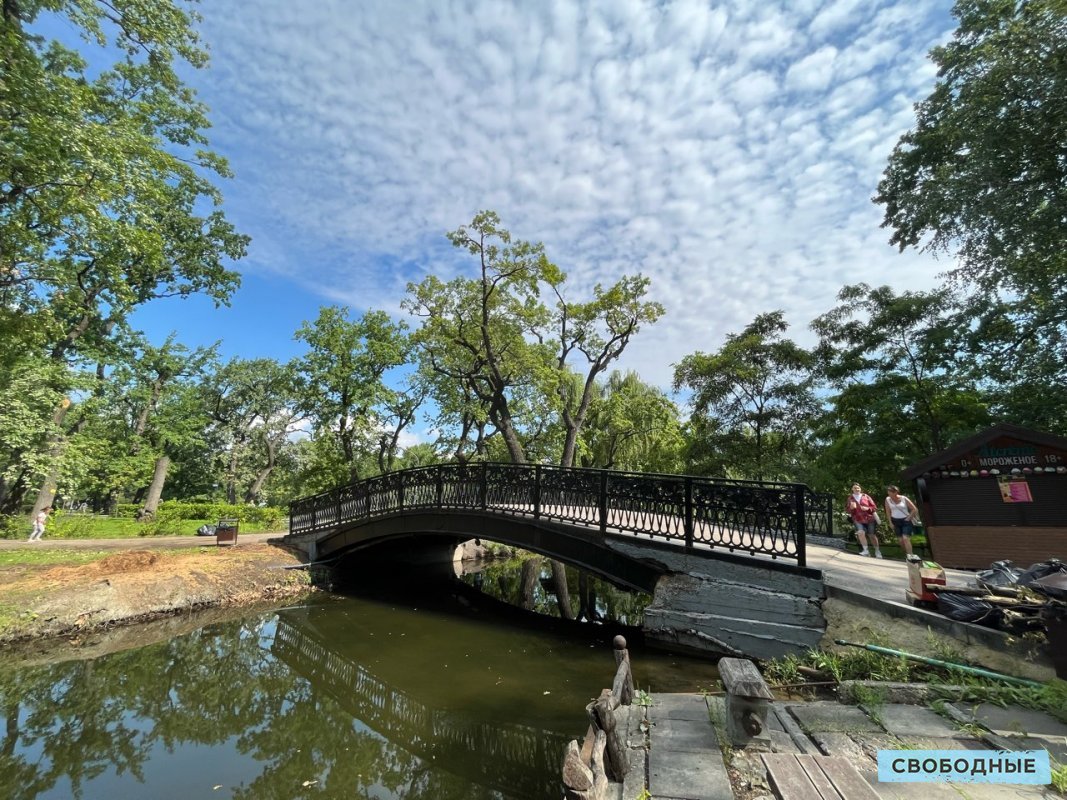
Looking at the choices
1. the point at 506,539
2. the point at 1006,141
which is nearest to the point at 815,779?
the point at 506,539

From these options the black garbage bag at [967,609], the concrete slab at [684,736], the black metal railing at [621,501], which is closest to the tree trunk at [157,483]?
the black metal railing at [621,501]

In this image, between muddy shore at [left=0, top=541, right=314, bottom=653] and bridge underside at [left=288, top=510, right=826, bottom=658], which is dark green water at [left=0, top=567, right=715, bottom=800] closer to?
bridge underside at [left=288, top=510, right=826, bottom=658]

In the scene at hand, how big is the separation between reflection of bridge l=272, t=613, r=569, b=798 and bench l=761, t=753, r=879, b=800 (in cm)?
250

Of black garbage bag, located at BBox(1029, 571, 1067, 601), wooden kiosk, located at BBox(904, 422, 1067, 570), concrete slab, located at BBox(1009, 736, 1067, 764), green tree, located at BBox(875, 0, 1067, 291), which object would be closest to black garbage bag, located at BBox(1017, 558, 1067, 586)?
black garbage bag, located at BBox(1029, 571, 1067, 601)

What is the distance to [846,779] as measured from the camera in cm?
235

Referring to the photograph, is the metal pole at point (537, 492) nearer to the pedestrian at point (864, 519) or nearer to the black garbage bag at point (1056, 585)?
the black garbage bag at point (1056, 585)

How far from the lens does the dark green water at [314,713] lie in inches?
174

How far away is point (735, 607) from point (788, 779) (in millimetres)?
4614

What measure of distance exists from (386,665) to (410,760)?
3.01 meters

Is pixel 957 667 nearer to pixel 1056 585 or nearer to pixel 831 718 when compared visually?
pixel 1056 585

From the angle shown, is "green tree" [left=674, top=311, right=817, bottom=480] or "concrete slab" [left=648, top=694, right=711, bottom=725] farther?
"green tree" [left=674, top=311, right=817, bottom=480]

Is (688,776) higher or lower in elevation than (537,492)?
lower

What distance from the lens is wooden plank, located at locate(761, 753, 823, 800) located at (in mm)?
2220

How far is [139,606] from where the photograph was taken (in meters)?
9.70
